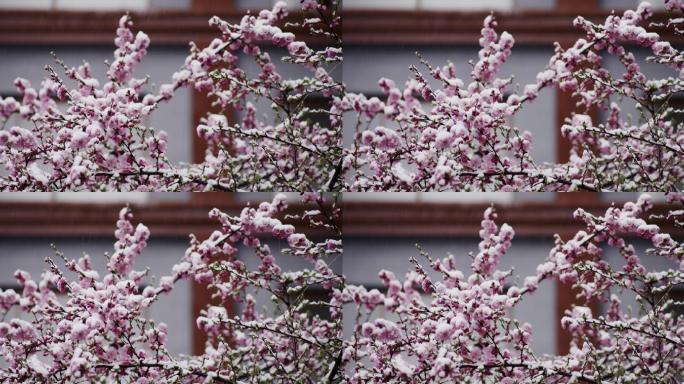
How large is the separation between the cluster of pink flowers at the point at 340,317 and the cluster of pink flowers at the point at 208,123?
138 millimetres

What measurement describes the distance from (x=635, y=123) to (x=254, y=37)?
1.37m

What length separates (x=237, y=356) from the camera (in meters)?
2.82

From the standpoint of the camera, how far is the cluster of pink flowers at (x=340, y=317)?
2777 mm

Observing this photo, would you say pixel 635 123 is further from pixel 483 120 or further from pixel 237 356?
pixel 237 356

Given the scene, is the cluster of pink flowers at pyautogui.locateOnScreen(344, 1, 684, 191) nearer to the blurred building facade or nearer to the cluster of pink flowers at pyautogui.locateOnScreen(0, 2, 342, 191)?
the blurred building facade

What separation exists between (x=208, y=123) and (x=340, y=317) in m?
0.82

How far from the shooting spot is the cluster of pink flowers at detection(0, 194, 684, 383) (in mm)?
2777

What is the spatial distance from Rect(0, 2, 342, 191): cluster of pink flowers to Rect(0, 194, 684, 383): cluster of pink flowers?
0.14m

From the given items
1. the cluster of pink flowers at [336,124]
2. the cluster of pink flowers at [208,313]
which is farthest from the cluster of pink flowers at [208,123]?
the cluster of pink flowers at [208,313]

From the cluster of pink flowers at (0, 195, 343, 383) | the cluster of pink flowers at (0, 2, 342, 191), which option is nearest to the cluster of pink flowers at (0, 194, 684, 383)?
the cluster of pink flowers at (0, 195, 343, 383)

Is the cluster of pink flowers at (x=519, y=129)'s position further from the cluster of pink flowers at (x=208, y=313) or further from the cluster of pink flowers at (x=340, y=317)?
the cluster of pink flowers at (x=208, y=313)

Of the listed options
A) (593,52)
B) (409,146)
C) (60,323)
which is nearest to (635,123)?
(593,52)

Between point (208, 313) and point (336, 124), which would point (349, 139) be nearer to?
point (336, 124)

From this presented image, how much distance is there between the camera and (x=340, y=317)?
2.85 metres
